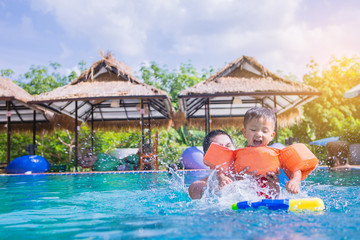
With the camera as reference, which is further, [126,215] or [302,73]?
[302,73]

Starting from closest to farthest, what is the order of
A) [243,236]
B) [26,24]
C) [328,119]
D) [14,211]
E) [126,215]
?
[243,236] < [126,215] < [14,211] < [26,24] < [328,119]

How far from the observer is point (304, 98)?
11695 mm

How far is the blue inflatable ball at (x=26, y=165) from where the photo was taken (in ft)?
32.7

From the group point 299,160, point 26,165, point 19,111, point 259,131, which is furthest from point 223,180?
Result: point 19,111

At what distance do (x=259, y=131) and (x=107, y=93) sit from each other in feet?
28.0

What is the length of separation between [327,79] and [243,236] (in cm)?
2624

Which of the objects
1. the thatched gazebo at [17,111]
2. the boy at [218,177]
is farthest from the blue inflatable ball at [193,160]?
the boy at [218,177]

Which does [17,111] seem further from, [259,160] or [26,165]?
[259,160]

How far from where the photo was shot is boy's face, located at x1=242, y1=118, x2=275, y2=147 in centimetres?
278

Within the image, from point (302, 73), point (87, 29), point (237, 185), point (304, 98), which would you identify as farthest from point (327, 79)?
point (237, 185)

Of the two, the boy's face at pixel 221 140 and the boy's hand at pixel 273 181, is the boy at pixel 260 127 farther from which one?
the boy's face at pixel 221 140

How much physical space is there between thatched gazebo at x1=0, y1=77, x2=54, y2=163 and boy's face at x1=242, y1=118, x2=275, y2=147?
9637 mm

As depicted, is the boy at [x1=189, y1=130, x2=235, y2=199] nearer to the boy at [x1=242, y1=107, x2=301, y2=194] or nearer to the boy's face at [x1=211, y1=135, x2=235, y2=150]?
the boy's face at [x1=211, y1=135, x2=235, y2=150]

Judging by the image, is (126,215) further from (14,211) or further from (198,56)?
(198,56)
